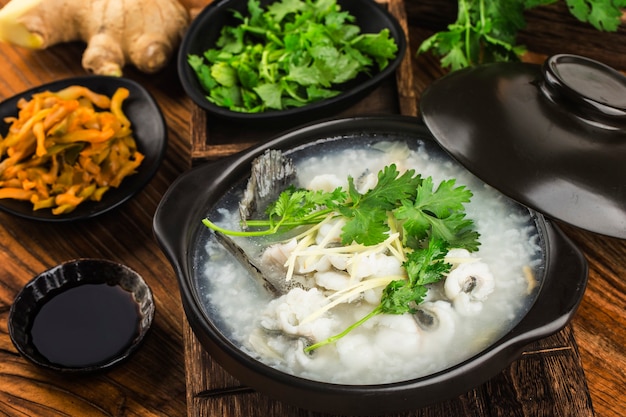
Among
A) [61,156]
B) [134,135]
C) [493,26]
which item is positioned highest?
[61,156]

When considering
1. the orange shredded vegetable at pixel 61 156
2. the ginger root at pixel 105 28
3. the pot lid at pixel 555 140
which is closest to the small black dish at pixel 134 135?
the orange shredded vegetable at pixel 61 156

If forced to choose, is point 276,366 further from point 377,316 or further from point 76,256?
point 76,256

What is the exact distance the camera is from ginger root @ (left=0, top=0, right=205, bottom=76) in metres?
2.84

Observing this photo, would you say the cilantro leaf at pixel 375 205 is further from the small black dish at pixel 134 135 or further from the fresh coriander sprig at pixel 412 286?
the small black dish at pixel 134 135

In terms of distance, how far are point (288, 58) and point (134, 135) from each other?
620 millimetres

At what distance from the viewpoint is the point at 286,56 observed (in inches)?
105

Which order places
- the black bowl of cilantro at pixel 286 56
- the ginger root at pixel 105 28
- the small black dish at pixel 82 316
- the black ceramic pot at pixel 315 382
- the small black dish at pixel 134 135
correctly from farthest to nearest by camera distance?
the ginger root at pixel 105 28 < the black bowl of cilantro at pixel 286 56 < the small black dish at pixel 134 135 < the small black dish at pixel 82 316 < the black ceramic pot at pixel 315 382

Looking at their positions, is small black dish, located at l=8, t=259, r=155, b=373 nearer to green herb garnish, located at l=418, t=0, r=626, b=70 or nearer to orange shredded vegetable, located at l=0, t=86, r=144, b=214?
orange shredded vegetable, located at l=0, t=86, r=144, b=214

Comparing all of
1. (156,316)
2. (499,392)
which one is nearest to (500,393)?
(499,392)

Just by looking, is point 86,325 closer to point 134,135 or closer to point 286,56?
point 134,135

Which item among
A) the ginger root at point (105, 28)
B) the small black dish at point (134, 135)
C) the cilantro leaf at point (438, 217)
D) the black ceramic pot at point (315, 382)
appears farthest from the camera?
the ginger root at point (105, 28)

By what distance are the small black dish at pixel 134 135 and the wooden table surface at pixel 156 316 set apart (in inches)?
3.9

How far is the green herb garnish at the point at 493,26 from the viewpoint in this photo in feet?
8.49

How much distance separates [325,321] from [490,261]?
0.45 m
